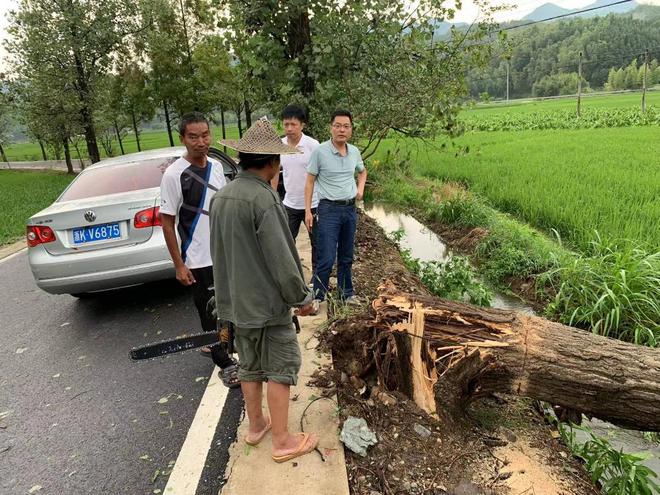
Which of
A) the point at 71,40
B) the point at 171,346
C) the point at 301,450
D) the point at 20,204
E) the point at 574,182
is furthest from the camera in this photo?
the point at 71,40

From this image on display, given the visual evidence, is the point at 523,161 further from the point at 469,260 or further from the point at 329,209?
the point at 329,209

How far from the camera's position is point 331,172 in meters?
3.61

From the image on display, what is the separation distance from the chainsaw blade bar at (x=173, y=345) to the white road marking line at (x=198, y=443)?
0.40m

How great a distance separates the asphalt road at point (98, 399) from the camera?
2.30m

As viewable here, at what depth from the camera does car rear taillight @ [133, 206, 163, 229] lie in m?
3.85

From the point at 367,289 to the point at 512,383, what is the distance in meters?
2.16

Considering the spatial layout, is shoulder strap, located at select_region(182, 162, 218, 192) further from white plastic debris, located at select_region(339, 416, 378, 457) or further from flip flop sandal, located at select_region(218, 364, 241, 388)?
white plastic debris, located at select_region(339, 416, 378, 457)

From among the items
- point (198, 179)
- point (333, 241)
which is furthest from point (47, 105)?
point (198, 179)

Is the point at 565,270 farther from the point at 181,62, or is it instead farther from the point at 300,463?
the point at 181,62

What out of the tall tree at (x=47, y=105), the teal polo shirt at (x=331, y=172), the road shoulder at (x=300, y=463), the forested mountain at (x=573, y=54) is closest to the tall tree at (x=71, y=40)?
the tall tree at (x=47, y=105)

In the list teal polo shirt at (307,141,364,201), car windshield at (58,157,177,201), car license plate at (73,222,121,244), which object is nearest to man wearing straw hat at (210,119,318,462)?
teal polo shirt at (307,141,364,201)

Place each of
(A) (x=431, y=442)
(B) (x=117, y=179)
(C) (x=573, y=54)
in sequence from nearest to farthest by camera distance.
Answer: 1. (A) (x=431, y=442)
2. (B) (x=117, y=179)
3. (C) (x=573, y=54)

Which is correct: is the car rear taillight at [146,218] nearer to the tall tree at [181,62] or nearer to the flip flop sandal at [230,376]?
the flip flop sandal at [230,376]

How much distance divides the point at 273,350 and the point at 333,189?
183cm
